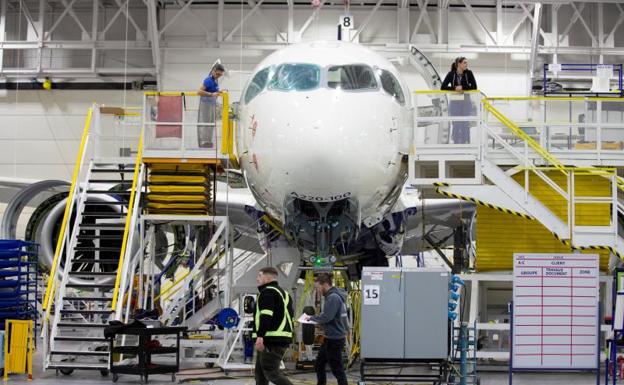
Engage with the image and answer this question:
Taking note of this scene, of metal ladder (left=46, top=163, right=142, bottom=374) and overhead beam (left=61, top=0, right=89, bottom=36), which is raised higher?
overhead beam (left=61, top=0, right=89, bottom=36)

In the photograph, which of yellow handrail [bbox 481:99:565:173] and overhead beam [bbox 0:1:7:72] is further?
overhead beam [bbox 0:1:7:72]

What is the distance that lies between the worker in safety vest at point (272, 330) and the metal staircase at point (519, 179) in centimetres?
401

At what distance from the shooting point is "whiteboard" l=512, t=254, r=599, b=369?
12.6m

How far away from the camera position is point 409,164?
564 inches

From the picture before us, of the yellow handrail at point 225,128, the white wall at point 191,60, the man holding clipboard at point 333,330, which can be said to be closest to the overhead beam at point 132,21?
the white wall at point 191,60

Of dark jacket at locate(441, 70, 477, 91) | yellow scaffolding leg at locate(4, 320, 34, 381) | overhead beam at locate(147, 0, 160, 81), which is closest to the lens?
yellow scaffolding leg at locate(4, 320, 34, 381)

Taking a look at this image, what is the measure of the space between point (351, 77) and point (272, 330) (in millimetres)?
4005

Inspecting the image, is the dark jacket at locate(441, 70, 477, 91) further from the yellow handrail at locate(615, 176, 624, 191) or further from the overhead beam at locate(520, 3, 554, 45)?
the overhead beam at locate(520, 3, 554, 45)

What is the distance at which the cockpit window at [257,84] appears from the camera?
1379cm

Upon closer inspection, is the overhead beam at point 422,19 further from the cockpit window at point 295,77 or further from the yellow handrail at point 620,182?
the cockpit window at point 295,77

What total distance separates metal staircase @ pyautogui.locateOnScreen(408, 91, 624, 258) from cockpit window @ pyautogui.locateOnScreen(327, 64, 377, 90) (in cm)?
142

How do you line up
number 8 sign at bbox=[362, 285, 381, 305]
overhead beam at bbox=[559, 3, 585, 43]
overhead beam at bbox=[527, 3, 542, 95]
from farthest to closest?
overhead beam at bbox=[559, 3, 585, 43] < overhead beam at bbox=[527, 3, 542, 95] < number 8 sign at bbox=[362, 285, 381, 305]

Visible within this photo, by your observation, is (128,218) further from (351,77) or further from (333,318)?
(333,318)

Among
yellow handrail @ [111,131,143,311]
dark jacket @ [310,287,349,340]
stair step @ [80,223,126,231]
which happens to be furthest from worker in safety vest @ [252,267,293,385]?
stair step @ [80,223,126,231]
